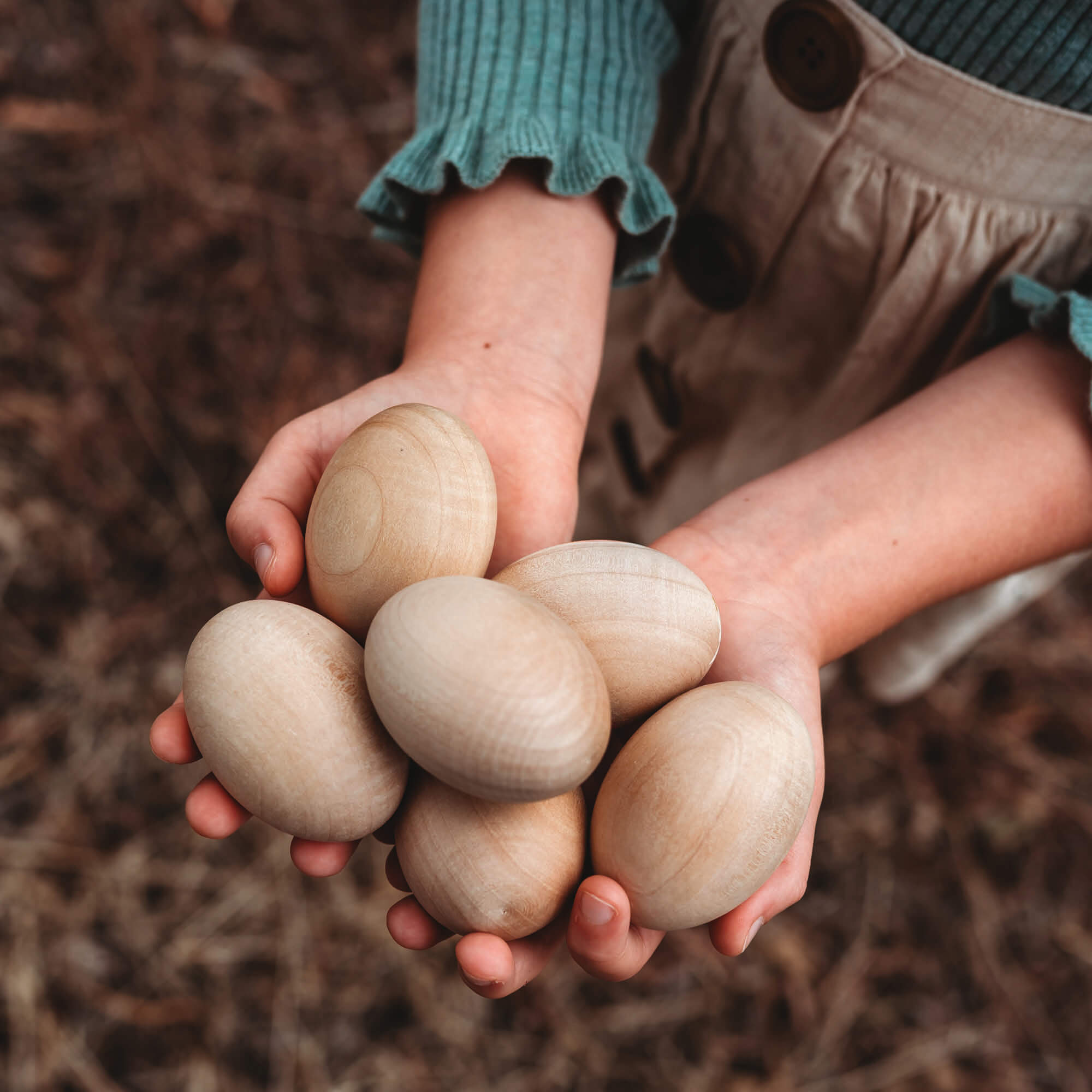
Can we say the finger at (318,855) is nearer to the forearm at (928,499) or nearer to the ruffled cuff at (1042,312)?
the forearm at (928,499)

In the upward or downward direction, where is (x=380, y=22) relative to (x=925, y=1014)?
upward

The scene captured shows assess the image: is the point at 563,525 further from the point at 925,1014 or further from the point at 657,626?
the point at 925,1014

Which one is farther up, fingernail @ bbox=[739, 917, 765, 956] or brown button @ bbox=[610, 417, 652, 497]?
fingernail @ bbox=[739, 917, 765, 956]

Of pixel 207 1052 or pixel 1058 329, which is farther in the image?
pixel 207 1052

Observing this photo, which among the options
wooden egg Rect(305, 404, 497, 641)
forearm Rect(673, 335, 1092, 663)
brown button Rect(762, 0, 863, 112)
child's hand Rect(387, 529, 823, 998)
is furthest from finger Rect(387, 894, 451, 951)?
brown button Rect(762, 0, 863, 112)

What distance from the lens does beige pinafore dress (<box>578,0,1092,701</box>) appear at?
2.84 ft

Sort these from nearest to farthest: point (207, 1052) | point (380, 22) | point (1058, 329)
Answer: point (1058, 329) < point (207, 1052) < point (380, 22)

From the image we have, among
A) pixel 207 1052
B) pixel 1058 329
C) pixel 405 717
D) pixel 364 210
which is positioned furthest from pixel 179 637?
pixel 1058 329

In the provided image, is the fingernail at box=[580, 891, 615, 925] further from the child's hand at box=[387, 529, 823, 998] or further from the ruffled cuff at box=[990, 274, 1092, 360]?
the ruffled cuff at box=[990, 274, 1092, 360]

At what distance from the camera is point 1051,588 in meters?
1.88

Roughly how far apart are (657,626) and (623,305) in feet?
2.54

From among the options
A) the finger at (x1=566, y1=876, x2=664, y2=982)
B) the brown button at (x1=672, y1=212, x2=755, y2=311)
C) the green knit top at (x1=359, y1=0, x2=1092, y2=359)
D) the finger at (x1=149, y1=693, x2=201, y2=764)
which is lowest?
the finger at (x1=566, y1=876, x2=664, y2=982)

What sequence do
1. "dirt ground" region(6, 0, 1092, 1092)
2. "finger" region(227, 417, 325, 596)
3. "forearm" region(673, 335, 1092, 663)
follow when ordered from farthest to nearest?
"dirt ground" region(6, 0, 1092, 1092), "forearm" region(673, 335, 1092, 663), "finger" region(227, 417, 325, 596)

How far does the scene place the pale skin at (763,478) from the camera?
845 mm
